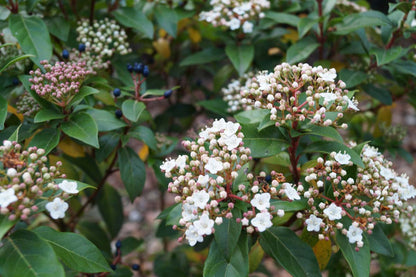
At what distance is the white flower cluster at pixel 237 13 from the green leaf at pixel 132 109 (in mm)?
805

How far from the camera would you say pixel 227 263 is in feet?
5.17

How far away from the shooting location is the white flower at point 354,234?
1.63 meters

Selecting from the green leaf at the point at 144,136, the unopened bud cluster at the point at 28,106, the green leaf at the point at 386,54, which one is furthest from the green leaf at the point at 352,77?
the unopened bud cluster at the point at 28,106

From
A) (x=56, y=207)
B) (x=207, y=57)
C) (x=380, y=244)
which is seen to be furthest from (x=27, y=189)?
(x=207, y=57)

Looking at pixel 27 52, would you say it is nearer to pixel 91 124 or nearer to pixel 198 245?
pixel 91 124

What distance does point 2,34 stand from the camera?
2291 millimetres

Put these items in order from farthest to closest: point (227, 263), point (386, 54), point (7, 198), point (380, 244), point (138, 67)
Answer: point (386, 54) < point (138, 67) < point (380, 244) < point (227, 263) < point (7, 198)

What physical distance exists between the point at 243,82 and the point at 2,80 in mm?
1390

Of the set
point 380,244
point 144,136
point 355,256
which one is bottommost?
point 380,244

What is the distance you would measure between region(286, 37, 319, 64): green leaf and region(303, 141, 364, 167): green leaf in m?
0.72

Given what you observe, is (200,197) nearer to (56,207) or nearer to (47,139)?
(56,207)

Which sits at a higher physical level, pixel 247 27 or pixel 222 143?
pixel 222 143

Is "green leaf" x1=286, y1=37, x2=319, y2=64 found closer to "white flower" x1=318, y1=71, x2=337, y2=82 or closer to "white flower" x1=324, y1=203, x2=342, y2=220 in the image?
"white flower" x1=318, y1=71, x2=337, y2=82

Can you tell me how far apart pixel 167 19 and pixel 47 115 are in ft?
3.85
